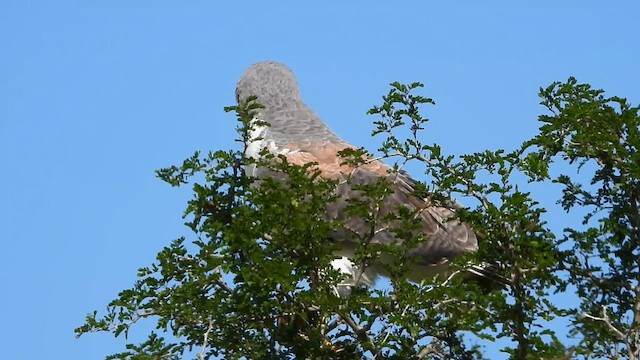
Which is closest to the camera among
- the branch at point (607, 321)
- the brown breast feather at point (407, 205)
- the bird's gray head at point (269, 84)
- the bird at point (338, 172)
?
the branch at point (607, 321)

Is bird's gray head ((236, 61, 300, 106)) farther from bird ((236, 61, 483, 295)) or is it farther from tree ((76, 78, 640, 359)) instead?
tree ((76, 78, 640, 359))

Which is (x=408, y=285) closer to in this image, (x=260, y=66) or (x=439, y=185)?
(x=439, y=185)

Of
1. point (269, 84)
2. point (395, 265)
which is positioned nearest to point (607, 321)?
point (395, 265)

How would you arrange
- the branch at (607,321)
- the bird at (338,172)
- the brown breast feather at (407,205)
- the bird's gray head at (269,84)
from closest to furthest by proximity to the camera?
the branch at (607,321) → the bird at (338,172) → the brown breast feather at (407,205) → the bird's gray head at (269,84)

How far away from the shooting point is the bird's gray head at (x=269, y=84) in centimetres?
1038

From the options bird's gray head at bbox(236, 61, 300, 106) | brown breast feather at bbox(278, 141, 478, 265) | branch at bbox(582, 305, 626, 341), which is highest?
bird's gray head at bbox(236, 61, 300, 106)

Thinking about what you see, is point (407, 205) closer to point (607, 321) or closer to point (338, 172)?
point (338, 172)

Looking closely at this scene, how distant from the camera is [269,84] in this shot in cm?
1049

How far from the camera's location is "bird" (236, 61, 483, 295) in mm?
7488

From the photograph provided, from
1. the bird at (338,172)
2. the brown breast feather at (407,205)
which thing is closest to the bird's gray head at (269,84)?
the bird at (338,172)

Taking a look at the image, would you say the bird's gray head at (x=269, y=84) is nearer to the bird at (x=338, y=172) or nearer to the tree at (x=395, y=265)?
the bird at (x=338, y=172)

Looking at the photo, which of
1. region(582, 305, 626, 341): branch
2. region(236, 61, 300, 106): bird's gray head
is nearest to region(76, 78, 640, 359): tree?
region(582, 305, 626, 341): branch

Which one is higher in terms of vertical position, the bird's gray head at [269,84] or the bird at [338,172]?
the bird's gray head at [269,84]

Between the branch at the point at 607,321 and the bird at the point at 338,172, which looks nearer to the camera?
the branch at the point at 607,321
